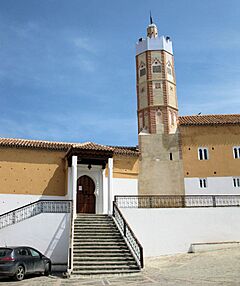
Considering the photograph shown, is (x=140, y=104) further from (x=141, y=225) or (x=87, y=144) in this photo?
(x=141, y=225)

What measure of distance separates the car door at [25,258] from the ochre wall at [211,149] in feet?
42.8

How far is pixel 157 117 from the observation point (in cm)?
2428

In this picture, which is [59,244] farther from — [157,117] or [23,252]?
[157,117]

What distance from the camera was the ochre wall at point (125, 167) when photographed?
2230 centimetres

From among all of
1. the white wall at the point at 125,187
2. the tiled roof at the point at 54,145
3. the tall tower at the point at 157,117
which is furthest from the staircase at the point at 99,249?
the tall tower at the point at 157,117

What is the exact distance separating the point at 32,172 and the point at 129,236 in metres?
8.14

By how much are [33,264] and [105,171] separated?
377 inches

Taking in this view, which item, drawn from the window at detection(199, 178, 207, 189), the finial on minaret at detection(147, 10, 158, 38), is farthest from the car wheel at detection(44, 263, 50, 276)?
the finial on minaret at detection(147, 10, 158, 38)

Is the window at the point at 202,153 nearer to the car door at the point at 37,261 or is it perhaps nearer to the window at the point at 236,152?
the window at the point at 236,152

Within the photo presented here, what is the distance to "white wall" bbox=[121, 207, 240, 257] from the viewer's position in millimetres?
17312

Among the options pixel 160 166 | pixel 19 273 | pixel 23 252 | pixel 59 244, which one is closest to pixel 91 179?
pixel 160 166

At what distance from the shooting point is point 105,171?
2148 centimetres

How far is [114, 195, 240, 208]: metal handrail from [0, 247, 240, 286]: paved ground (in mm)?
4178

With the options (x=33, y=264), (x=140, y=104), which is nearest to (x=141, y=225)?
(x=33, y=264)
